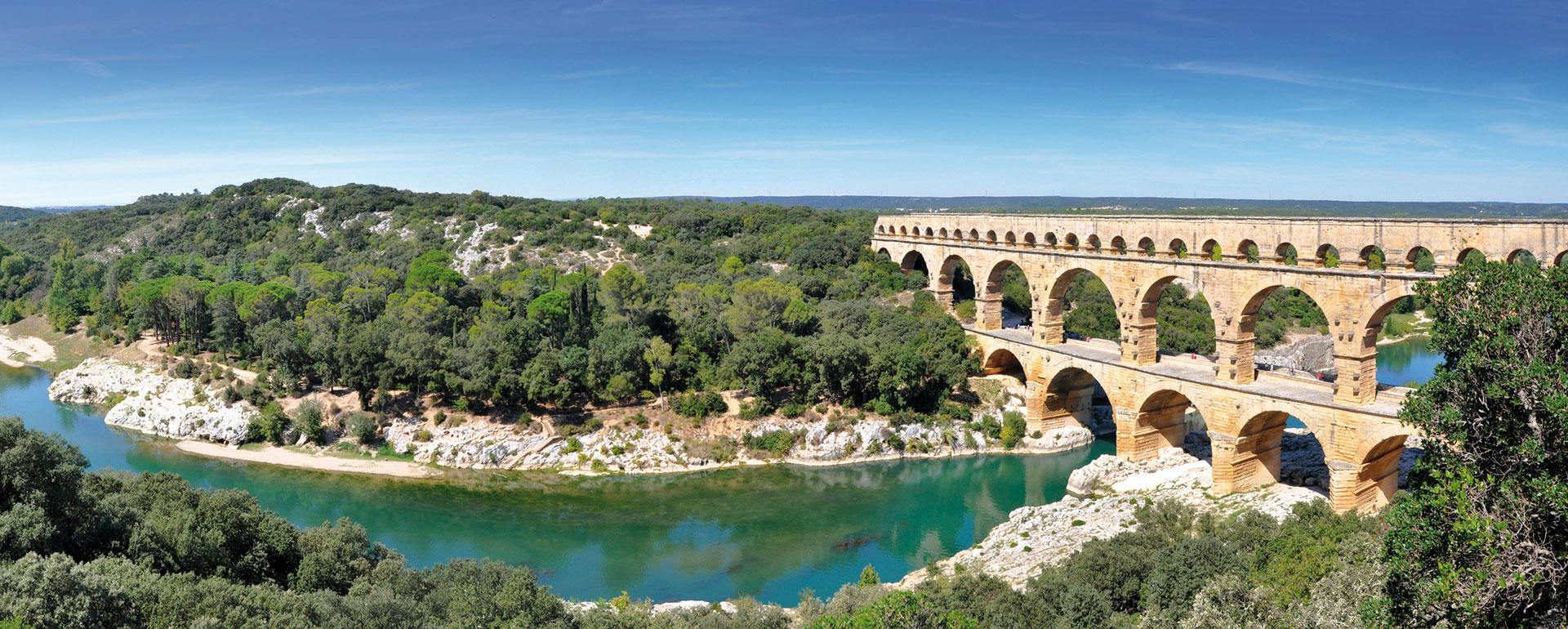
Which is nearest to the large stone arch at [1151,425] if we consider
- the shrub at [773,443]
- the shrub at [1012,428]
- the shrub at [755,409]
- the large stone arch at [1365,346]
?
the shrub at [1012,428]

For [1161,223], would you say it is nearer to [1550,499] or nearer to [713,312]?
[713,312]

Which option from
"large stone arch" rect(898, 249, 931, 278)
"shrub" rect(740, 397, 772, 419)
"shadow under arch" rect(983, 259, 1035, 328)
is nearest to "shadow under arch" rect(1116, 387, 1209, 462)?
"shadow under arch" rect(983, 259, 1035, 328)

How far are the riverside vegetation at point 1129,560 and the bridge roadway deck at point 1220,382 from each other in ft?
13.3

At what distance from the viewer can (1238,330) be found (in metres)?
25.5

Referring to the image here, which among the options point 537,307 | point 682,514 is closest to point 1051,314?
point 682,514

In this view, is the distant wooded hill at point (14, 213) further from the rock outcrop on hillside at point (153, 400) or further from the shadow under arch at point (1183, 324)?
the shadow under arch at point (1183, 324)

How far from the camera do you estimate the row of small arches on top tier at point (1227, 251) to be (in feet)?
75.7

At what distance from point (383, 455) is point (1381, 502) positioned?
29465mm

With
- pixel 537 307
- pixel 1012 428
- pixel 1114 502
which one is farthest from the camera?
pixel 537 307

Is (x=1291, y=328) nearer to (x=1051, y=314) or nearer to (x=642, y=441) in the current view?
(x=1051, y=314)

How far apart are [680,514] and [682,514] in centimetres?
5

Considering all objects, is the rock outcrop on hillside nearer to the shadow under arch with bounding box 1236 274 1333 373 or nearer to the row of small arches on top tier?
the row of small arches on top tier

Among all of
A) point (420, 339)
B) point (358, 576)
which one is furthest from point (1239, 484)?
point (420, 339)

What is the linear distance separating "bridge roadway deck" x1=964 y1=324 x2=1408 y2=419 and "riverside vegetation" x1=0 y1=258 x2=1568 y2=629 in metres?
4.06
